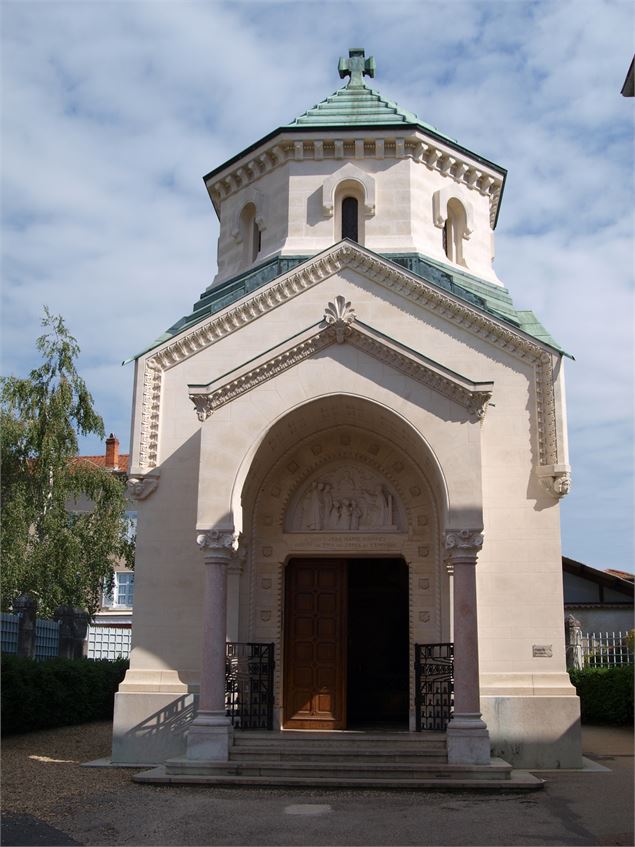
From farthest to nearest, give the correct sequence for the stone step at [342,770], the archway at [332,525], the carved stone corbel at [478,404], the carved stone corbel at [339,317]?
the archway at [332,525]
the carved stone corbel at [339,317]
the carved stone corbel at [478,404]
the stone step at [342,770]

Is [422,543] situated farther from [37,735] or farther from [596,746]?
[37,735]

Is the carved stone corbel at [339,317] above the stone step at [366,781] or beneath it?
above

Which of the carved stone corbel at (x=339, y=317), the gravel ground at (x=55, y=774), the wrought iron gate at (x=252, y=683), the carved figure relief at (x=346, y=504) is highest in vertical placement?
the carved stone corbel at (x=339, y=317)

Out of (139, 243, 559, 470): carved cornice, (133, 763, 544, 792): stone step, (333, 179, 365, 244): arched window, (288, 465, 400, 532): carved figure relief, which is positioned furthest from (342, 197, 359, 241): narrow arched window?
(133, 763, 544, 792): stone step

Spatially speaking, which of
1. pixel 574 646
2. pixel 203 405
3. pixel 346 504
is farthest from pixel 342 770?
pixel 574 646

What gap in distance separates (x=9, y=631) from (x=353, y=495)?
38.4 ft

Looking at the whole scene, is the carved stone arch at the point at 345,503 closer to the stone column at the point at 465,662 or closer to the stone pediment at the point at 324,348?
the stone pediment at the point at 324,348

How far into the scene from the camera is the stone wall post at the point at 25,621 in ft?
81.5

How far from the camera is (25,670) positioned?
69.1 ft

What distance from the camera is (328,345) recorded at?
16.4m

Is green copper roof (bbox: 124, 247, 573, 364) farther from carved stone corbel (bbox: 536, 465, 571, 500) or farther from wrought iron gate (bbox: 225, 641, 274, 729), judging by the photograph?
wrought iron gate (bbox: 225, 641, 274, 729)

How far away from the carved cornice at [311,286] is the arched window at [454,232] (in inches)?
150

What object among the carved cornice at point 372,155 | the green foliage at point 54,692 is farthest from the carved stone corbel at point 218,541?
the carved cornice at point 372,155

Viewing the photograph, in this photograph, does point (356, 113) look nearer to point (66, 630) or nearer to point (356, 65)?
point (356, 65)
